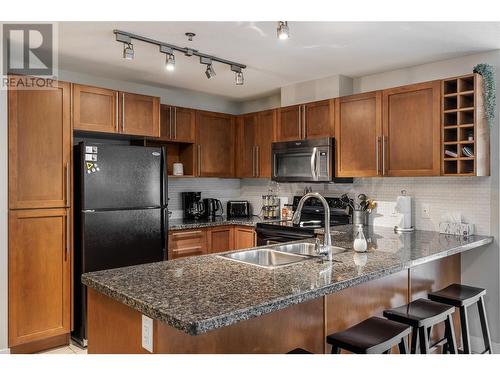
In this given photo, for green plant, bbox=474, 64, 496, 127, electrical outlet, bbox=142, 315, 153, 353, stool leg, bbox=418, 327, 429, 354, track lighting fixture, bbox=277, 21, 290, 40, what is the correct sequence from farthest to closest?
green plant, bbox=474, 64, 496, 127, track lighting fixture, bbox=277, 21, 290, 40, stool leg, bbox=418, 327, 429, 354, electrical outlet, bbox=142, 315, 153, 353

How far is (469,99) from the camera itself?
10.6 ft

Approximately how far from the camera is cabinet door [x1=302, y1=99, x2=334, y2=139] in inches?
159

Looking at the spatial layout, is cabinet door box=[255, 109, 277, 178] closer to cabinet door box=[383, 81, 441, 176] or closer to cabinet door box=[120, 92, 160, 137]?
cabinet door box=[120, 92, 160, 137]

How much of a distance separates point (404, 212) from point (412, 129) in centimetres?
75

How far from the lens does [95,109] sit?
3.63 m

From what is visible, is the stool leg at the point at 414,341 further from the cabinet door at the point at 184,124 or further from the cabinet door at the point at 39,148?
the cabinet door at the point at 184,124

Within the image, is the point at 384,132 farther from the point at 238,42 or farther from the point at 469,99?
the point at 238,42

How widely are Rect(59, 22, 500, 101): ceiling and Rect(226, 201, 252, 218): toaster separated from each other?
5.35ft

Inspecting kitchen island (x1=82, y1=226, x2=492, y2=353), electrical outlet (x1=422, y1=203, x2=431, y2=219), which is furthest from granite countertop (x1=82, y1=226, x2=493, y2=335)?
electrical outlet (x1=422, y1=203, x2=431, y2=219)

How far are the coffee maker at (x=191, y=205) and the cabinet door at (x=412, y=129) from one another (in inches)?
88.1

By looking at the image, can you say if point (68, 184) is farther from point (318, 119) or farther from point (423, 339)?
point (423, 339)

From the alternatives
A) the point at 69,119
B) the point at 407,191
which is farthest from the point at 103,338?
the point at 407,191

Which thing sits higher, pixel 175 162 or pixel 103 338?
pixel 175 162
